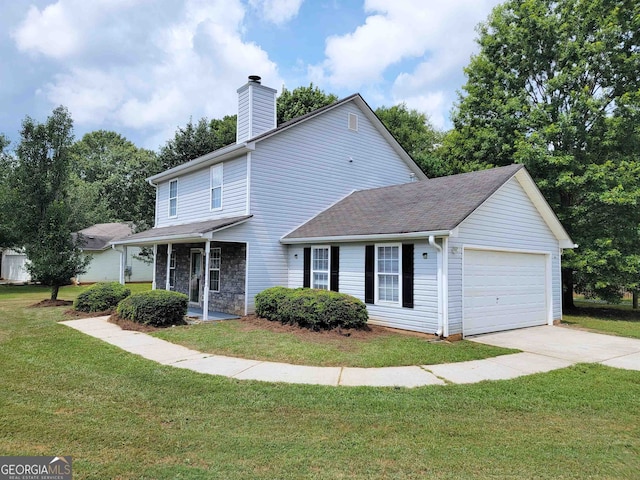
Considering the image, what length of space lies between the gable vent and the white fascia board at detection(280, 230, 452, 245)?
548 cm

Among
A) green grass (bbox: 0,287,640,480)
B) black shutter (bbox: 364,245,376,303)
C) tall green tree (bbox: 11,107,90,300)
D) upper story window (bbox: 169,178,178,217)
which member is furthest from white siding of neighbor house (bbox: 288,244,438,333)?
tall green tree (bbox: 11,107,90,300)

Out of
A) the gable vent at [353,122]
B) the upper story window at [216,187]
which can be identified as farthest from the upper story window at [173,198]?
the gable vent at [353,122]

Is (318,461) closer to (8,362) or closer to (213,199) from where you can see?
(8,362)

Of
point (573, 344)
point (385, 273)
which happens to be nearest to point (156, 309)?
point (385, 273)

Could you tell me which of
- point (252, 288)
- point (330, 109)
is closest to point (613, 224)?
point (330, 109)

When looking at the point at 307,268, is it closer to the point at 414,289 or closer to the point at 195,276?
the point at 414,289

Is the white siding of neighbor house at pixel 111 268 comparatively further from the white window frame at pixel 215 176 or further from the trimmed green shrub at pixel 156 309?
the trimmed green shrub at pixel 156 309

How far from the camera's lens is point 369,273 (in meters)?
10.9

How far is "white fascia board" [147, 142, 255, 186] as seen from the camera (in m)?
12.6

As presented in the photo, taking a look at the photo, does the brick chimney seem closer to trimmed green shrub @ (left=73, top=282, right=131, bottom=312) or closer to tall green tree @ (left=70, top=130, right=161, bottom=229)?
trimmed green shrub @ (left=73, top=282, right=131, bottom=312)

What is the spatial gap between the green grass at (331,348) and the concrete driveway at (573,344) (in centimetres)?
89

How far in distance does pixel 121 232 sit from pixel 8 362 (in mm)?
26577

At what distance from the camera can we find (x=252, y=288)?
12.6m

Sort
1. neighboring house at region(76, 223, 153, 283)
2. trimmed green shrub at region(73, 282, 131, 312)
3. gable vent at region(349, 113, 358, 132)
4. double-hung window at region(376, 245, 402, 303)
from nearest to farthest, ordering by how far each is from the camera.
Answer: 1. double-hung window at region(376, 245, 402, 303)
2. trimmed green shrub at region(73, 282, 131, 312)
3. gable vent at region(349, 113, 358, 132)
4. neighboring house at region(76, 223, 153, 283)
